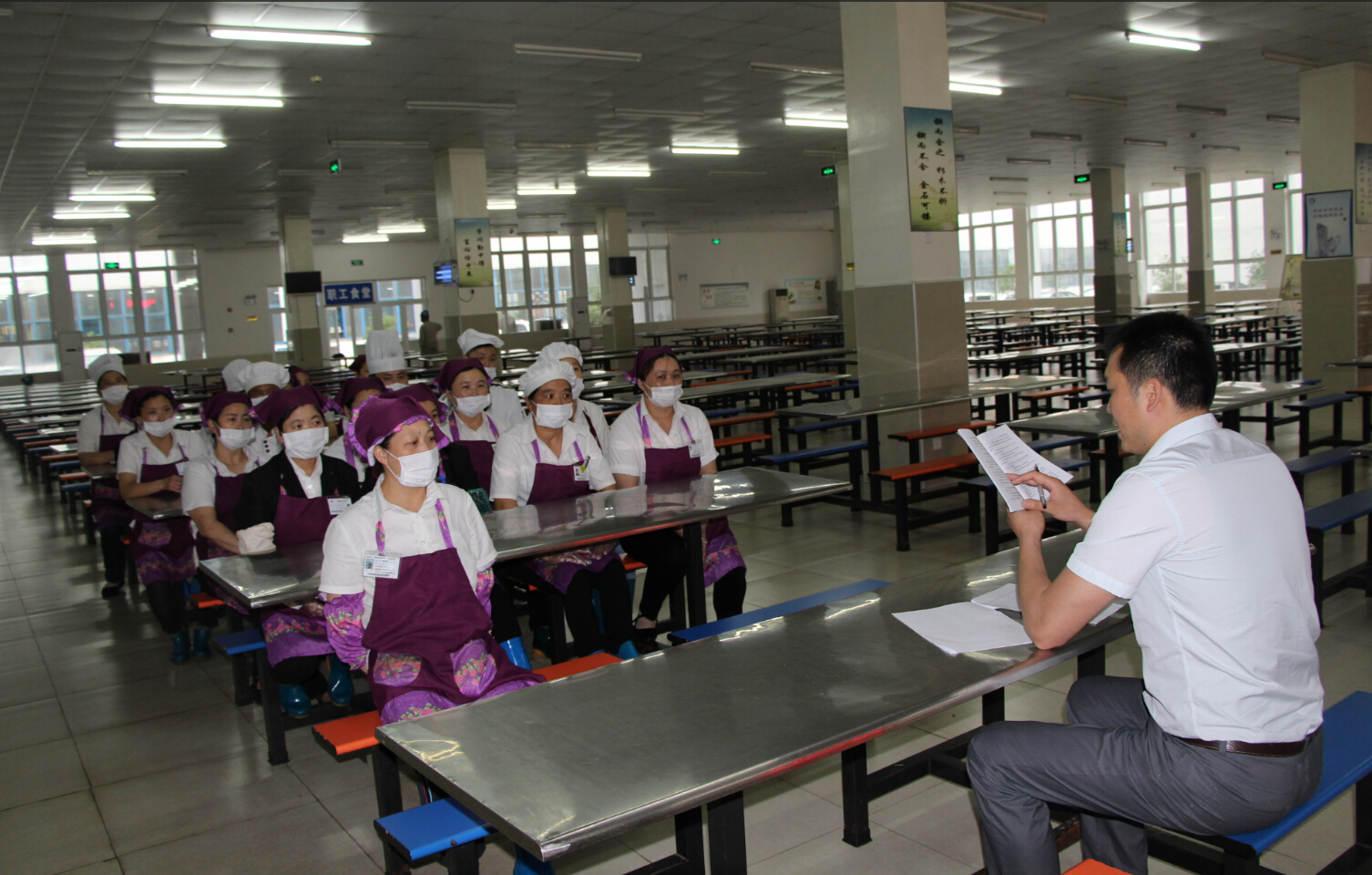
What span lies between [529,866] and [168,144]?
9.61 meters

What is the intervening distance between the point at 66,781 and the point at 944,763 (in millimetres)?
2749

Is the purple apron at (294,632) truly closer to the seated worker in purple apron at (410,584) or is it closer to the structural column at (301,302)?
the seated worker in purple apron at (410,584)

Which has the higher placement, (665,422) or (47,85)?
(47,85)

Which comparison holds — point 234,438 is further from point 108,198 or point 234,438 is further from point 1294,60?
point 108,198

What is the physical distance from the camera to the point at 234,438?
372cm

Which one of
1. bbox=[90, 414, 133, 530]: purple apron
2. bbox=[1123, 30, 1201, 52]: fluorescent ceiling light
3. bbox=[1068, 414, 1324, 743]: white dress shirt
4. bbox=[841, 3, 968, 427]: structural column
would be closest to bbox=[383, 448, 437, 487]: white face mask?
bbox=[1068, 414, 1324, 743]: white dress shirt

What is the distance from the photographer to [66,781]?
9.99ft

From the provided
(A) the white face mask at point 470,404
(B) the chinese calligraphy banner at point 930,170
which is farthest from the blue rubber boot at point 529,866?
(B) the chinese calligraphy banner at point 930,170

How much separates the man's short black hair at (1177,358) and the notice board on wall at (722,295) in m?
25.2

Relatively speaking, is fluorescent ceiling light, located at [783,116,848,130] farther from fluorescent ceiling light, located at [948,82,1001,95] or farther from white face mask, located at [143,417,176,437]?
white face mask, located at [143,417,176,437]

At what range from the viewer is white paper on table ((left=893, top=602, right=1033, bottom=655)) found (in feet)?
5.86

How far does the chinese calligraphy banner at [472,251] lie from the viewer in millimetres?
10820

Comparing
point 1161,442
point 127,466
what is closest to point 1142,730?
point 1161,442

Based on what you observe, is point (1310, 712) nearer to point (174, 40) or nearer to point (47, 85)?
point (174, 40)
